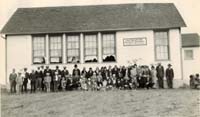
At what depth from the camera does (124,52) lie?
23.2 meters

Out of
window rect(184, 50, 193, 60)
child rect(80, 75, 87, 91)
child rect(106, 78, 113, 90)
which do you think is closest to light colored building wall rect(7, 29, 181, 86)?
child rect(80, 75, 87, 91)

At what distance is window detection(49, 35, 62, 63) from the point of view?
23.4 meters

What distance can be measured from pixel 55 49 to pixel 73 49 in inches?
33.8

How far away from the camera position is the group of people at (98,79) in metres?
20.3

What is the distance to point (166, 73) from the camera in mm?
21062

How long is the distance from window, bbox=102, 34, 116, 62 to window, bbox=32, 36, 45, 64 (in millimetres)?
2877

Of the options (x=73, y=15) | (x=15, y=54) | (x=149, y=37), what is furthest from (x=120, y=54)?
(x=15, y=54)

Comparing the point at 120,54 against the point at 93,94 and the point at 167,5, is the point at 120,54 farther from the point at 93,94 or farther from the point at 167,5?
the point at 93,94

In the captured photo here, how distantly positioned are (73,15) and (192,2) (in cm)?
1072

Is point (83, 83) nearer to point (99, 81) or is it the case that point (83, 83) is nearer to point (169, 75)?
point (99, 81)

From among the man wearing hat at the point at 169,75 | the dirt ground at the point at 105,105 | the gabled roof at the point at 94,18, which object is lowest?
the dirt ground at the point at 105,105

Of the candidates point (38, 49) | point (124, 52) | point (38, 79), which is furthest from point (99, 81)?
point (38, 49)

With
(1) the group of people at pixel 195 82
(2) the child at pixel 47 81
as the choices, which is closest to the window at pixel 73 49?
(2) the child at pixel 47 81

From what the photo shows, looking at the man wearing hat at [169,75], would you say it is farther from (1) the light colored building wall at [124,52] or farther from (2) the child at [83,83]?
(2) the child at [83,83]
